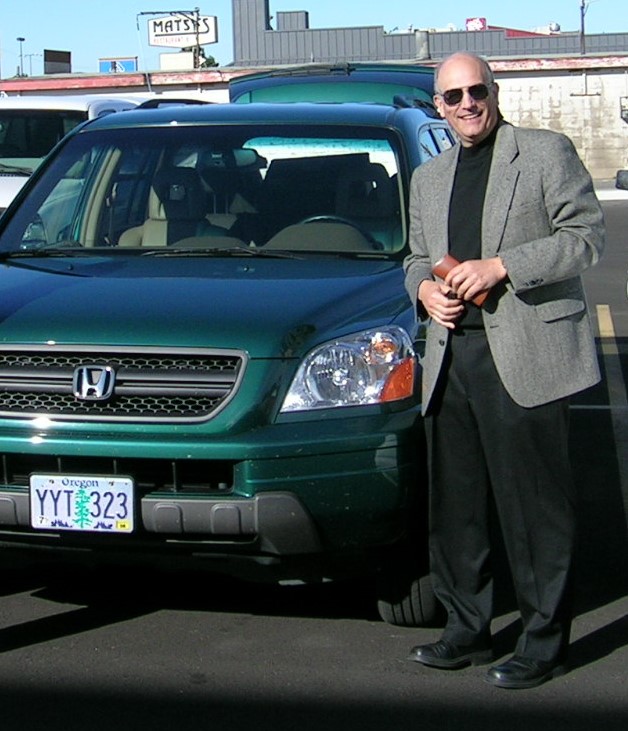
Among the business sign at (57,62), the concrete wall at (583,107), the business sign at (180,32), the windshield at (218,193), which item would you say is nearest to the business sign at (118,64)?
the business sign at (180,32)

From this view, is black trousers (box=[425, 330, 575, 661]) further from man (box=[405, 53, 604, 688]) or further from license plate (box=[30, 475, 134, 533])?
license plate (box=[30, 475, 134, 533])

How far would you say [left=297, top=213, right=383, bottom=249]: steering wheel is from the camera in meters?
5.28

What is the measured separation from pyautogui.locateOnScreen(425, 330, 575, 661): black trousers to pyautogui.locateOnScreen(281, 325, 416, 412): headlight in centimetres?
16

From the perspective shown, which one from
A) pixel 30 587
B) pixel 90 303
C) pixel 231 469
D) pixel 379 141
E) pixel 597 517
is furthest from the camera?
pixel 597 517

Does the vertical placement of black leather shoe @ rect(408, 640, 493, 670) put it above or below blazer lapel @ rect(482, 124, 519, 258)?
below

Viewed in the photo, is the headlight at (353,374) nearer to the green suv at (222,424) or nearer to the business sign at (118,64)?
the green suv at (222,424)

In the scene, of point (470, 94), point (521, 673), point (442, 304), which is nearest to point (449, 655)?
point (521, 673)

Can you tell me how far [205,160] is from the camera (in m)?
5.70

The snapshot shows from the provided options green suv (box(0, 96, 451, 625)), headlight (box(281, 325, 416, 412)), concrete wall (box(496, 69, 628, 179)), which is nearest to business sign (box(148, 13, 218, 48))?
concrete wall (box(496, 69, 628, 179))

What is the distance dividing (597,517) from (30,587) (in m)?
2.40

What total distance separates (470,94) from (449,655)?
164cm

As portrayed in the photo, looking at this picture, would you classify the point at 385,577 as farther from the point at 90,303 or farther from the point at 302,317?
the point at 90,303

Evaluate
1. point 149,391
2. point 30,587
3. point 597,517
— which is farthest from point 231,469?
point 597,517

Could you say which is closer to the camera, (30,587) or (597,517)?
(30,587)
